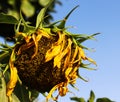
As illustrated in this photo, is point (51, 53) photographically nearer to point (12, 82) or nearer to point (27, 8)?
point (12, 82)

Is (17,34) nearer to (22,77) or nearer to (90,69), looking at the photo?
(22,77)

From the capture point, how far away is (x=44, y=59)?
2.34m

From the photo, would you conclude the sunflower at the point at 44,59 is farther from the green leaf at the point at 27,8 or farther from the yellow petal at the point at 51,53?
the green leaf at the point at 27,8

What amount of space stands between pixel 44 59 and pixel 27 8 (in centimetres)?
606

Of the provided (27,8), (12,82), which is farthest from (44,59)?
(27,8)

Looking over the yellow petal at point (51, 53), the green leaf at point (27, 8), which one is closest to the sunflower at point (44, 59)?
the yellow petal at point (51, 53)

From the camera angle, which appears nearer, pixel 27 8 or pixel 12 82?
pixel 12 82

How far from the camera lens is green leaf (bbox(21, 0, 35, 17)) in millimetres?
8234

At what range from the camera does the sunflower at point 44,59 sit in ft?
7.63

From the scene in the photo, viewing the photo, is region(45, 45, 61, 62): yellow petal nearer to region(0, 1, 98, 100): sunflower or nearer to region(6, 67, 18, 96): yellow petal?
region(0, 1, 98, 100): sunflower

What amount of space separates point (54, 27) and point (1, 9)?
6.11m

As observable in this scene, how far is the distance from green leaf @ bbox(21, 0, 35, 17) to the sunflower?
19.1 feet

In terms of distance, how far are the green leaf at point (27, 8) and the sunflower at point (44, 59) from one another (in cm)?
581

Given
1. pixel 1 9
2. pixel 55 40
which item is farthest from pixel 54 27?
pixel 1 9
